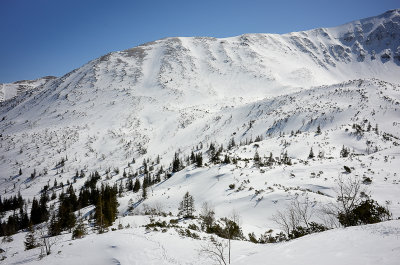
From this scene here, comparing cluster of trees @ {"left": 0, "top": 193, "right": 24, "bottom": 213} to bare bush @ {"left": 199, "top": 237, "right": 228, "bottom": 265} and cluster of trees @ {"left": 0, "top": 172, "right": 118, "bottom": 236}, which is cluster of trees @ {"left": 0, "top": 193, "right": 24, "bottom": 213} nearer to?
cluster of trees @ {"left": 0, "top": 172, "right": 118, "bottom": 236}

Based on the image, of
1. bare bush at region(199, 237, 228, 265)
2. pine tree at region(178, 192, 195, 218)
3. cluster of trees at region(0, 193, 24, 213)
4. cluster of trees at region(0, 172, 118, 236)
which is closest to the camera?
bare bush at region(199, 237, 228, 265)

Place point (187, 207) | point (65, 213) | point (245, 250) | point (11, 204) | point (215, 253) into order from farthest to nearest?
point (11, 204)
point (65, 213)
point (187, 207)
point (245, 250)
point (215, 253)

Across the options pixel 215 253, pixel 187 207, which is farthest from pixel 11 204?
pixel 215 253

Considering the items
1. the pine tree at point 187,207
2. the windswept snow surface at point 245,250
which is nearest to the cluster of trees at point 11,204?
the pine tree at point 187,207

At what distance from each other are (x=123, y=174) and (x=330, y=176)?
12952 centimetres

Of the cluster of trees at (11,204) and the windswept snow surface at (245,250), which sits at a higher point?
the windswept snow surface at (245,250)

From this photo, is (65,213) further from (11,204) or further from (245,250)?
(11,204)

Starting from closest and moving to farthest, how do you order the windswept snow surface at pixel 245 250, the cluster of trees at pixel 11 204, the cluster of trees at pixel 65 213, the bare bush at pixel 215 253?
the windswept snow surface at pixel 245 250
the bare bush at pixel 215 253
the cluster of trees at pixel 65 213
the cluster of trees at pixel 11 204

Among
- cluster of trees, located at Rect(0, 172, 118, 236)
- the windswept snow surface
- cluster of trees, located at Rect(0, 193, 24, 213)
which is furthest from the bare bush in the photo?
cluster of trees, located at Rect(0, 193, 24, 213)

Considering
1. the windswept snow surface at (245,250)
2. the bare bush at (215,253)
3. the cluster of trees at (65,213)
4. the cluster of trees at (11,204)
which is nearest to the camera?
the windswept snow surface at (245,250)

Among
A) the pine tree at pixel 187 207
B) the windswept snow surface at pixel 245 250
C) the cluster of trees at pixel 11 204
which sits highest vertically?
the windswept snow surface at pixel 245 250

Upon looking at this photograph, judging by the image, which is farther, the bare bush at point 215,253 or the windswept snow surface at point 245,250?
the bare bush at point 215,253

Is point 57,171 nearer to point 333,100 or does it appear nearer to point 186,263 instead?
point 186,263

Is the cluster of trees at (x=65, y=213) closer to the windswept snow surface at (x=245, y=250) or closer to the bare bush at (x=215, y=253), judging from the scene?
the windswept snow surface at (x=245, y=250)
